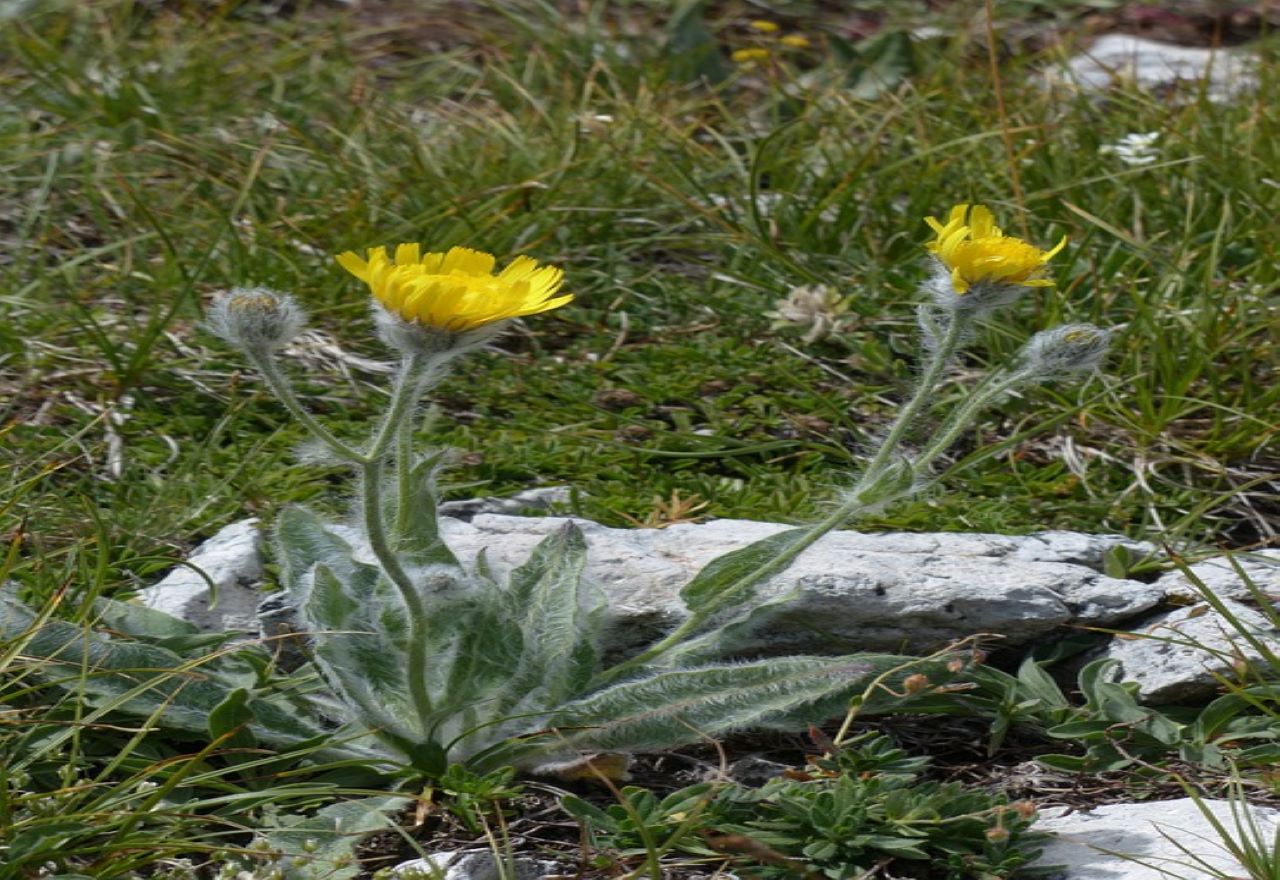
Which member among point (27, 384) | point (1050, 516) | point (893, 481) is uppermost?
point (893, 481)

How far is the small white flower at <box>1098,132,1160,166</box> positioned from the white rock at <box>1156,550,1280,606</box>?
4.75 ft

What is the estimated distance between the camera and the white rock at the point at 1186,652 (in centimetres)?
236

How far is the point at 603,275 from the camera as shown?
364cm

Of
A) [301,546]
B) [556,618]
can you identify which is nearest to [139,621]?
[301,546]

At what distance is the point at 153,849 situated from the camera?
6.11 ft

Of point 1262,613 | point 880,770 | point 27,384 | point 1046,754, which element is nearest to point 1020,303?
point 1262,613

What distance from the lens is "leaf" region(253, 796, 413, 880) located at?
1920mm

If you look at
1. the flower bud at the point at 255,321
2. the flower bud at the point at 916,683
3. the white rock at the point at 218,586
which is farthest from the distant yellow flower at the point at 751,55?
the flower bud at the point at 255,321

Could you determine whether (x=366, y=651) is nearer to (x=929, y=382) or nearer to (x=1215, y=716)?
(x=929, y=382)

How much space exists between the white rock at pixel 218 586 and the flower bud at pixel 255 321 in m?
0.62

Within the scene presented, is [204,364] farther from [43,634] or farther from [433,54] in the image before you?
[433,54]

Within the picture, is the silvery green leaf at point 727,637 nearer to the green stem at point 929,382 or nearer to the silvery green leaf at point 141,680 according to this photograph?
the green stem at point 929,382

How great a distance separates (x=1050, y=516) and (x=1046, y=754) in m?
0.73

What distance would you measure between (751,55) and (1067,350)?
9.45 feet
